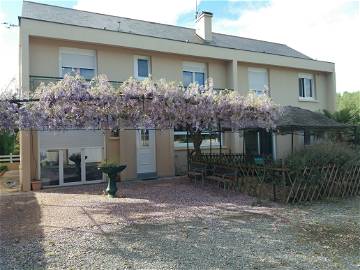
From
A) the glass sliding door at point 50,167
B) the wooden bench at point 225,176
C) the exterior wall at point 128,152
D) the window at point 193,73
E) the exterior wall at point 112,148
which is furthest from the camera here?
the window at point 193,73

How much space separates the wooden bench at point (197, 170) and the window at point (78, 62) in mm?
6149

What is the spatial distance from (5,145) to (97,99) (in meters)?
19.7

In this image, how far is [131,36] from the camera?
16141mm

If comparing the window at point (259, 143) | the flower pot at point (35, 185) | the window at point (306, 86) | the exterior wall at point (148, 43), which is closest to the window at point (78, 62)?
the exterior wall at point (148, 43)

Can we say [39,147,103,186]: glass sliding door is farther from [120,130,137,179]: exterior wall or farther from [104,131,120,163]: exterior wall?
[120,130,137,179]: exterior wall

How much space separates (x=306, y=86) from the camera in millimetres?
22703

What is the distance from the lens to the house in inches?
571

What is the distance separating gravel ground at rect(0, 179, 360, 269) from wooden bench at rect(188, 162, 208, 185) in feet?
8.40

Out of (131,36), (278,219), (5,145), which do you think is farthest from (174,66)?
(5,145)

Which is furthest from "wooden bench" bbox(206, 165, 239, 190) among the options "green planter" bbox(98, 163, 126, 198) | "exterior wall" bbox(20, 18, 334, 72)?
"exterior wall" bbox(20, 18, 334, 72)

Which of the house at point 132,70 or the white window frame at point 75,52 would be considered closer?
the house at point 132,70

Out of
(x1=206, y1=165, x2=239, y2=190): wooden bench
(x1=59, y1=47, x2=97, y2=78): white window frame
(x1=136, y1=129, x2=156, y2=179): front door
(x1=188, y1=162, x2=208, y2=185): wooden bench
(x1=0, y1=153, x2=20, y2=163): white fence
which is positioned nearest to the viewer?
(x1=206, y1=165, x2=239, y2=190): wooden bench

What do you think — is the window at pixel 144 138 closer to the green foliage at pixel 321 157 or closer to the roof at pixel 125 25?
the roof at pixel 125 25

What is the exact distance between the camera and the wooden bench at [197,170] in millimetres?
14000
